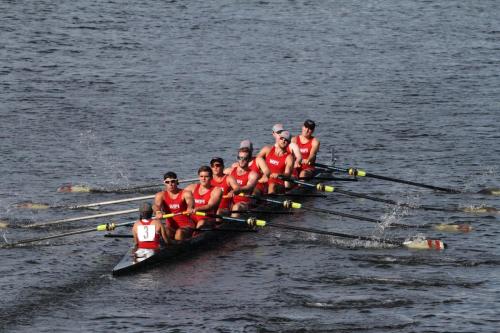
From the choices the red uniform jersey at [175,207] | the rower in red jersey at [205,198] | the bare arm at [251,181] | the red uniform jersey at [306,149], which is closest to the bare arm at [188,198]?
the red uniform jersey at [175,207]

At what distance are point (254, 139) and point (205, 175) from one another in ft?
54.5

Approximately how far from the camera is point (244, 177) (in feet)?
98.6

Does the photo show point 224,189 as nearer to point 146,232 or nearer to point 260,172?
point 260,172

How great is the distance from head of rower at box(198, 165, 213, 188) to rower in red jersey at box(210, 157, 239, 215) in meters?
1.19

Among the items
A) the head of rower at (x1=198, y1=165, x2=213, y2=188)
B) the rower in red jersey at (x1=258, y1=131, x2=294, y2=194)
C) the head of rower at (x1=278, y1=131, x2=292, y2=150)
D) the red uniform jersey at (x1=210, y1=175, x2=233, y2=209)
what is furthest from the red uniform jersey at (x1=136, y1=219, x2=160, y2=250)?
the head of rower at (x1=278, y1=131, x2=292, y2=150)

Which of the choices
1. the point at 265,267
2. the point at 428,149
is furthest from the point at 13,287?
the point at 428,149

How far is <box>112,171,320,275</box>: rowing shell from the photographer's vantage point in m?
25.1

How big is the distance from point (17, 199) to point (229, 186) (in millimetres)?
7781

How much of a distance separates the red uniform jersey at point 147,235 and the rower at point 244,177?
4.49m

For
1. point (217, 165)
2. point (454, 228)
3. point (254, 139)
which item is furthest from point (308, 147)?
point (254, 139)

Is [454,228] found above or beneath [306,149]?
beneath

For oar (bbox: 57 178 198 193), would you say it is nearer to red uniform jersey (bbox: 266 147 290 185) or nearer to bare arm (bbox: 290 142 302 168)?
red uniform jersey (bbox: 266 147 290 185)

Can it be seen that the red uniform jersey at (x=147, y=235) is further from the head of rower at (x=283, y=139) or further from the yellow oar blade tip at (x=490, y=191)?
the yellow oar blade tip at (x=490, y=191)

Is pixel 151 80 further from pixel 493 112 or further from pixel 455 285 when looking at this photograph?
pixel 455 285
